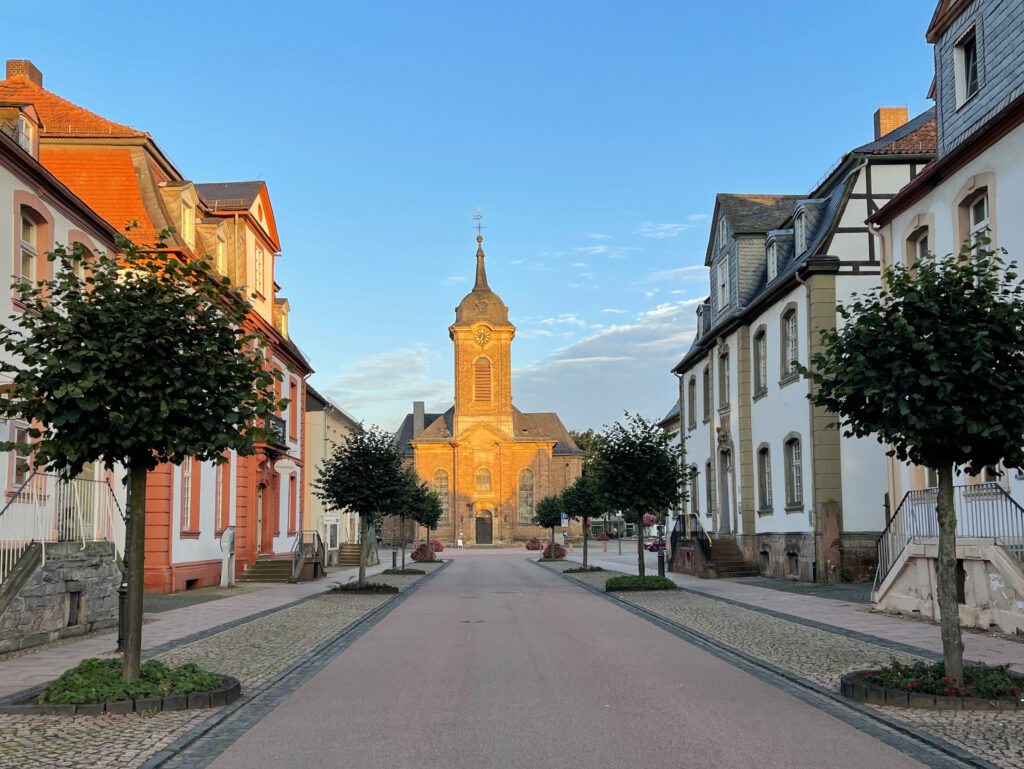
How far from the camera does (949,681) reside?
9.42m

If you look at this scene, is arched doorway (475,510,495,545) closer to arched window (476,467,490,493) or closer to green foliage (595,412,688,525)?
arched window (476,467,490,493)

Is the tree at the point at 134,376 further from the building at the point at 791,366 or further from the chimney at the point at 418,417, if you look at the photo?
the chimney at the point at 418,417

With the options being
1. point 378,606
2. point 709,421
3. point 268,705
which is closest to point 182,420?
point 268,705

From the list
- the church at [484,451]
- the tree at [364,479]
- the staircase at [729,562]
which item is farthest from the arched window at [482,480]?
the tree at [364,479]

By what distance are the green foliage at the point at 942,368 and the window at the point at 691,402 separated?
32.1 metres

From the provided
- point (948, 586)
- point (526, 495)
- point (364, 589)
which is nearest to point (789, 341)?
point (364, 589)

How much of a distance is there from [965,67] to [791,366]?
6.64 meters

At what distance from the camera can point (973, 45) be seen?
1973cm

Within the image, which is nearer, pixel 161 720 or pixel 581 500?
pixel 161 720

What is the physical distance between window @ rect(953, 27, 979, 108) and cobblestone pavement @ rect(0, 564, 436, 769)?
15.0 m

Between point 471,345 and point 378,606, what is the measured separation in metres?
69.2

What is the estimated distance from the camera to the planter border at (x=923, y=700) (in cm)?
905

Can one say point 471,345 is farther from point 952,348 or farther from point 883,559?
point 952,348

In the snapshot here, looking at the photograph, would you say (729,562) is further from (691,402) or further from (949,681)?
(949,681)
